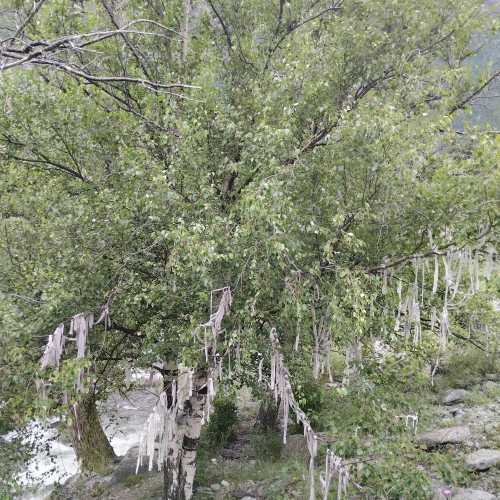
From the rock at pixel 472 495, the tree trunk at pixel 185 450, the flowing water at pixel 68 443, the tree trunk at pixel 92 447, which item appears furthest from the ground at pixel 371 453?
the tree trunk at pixel 185 450

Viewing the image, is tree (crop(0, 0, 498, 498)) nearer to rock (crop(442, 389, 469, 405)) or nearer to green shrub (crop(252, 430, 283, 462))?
rock (crop(442, 389, 469, 405))

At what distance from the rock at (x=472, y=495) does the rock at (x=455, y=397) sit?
547 cm

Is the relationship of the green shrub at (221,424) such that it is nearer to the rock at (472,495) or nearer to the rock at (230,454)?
the rock at (230,454)

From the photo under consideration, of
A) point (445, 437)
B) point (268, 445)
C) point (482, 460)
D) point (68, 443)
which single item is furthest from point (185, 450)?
point (68, 443)

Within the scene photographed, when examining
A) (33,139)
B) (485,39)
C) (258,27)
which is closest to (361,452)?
(33,139)

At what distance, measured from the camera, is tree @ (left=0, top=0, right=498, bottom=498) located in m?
7.20

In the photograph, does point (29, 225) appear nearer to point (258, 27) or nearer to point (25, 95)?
point (25, 95)

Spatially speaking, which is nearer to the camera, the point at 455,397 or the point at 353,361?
the point at 353,361

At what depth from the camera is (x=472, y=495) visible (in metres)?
8.51

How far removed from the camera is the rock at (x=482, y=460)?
31.2ft

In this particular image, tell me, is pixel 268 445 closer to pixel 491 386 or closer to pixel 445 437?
pixel 445 437

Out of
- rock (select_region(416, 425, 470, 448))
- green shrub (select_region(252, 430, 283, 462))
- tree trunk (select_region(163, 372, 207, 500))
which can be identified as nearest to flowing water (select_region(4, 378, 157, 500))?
green shrub (select_region(252, 430, 283, 462))

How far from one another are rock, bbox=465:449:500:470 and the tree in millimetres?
2442

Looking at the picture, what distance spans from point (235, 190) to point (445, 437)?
7279mm
